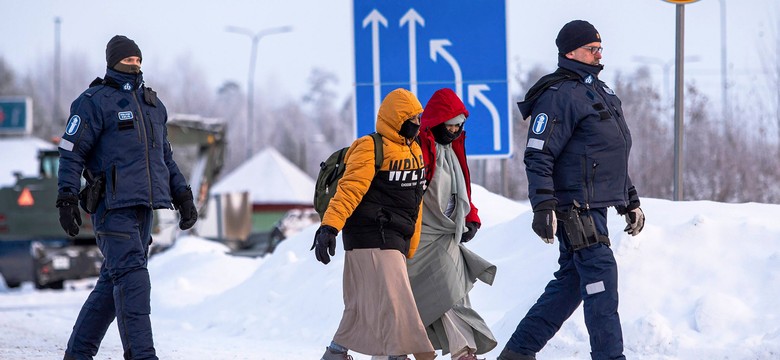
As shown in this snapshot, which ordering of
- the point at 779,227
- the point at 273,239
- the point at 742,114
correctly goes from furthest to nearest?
the point at 742,114
the point at 273,239
the point at 779,227

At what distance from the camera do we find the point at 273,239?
721 inches

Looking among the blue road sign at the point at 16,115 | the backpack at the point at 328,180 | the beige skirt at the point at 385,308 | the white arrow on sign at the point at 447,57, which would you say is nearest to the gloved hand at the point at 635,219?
the beige skirt at the point at 385,308

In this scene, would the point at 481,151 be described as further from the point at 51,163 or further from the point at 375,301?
the point at 51,163

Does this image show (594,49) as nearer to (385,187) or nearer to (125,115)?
(385,187)

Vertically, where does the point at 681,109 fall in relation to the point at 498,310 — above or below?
above

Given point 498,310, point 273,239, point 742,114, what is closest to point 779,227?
point 498,310

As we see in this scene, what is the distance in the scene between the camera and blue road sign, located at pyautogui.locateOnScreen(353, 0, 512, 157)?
11.1m

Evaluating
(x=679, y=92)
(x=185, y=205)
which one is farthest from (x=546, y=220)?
(x=679, y=92)

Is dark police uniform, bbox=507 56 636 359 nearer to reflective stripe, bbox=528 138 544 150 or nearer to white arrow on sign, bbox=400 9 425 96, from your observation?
reflective stripe, bbox=528 138 544 150

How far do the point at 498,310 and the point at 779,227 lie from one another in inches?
78.3

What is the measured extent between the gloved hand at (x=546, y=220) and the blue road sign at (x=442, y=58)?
5273 mm

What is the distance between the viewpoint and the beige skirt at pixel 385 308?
6.04 meters

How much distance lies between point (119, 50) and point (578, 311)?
3.24 meters

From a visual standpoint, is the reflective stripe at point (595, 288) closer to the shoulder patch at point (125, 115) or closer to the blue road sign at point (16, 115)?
the shoulder patch at point (125, 115)
